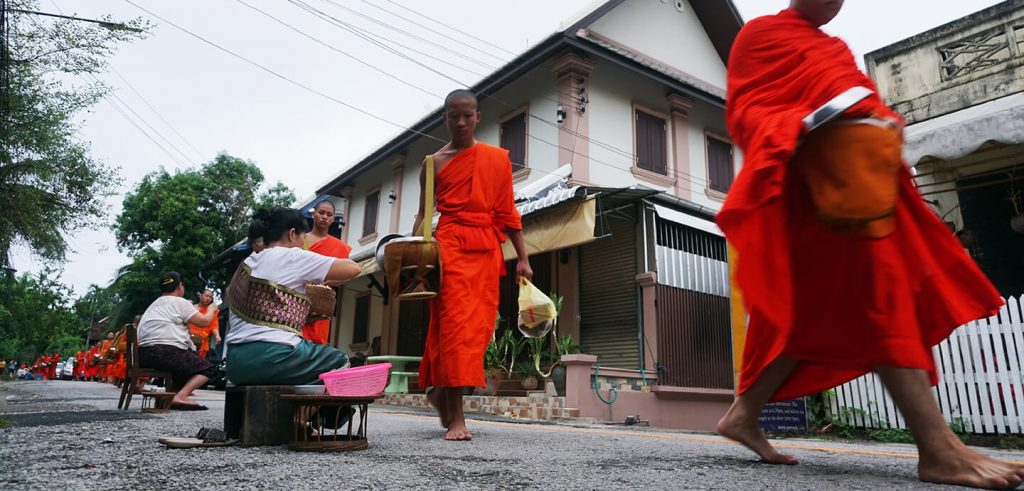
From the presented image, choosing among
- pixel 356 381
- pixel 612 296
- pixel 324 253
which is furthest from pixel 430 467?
pixel 612 296

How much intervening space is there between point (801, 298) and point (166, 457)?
2348 millimetres

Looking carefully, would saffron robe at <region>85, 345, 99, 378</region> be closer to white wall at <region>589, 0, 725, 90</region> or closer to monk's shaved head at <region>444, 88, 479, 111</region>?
white wall at <region>589, 0, 725, 90</region>

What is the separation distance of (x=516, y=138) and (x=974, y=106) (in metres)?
7.00

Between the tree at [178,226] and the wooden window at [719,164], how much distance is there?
64.8 feet

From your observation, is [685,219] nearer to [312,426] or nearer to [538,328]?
[538,328]

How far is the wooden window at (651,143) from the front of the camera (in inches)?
461

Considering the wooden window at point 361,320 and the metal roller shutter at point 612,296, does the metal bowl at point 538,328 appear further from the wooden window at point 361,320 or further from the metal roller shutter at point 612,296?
the wooden window at point 361,320

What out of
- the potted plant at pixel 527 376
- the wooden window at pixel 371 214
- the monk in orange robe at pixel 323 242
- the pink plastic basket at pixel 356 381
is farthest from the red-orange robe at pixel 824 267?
the wooden window at pixel 371 214

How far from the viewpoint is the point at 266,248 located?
320 cm

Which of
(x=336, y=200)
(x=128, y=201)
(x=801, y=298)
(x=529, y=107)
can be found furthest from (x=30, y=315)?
(x=801, y=298)

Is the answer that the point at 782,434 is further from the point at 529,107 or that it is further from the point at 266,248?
the point at 529,107

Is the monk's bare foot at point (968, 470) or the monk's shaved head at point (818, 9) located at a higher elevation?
the monk's shaved head at point (818, 9)

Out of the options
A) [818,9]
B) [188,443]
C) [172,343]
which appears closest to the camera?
[818,9]

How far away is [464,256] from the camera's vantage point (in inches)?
143
